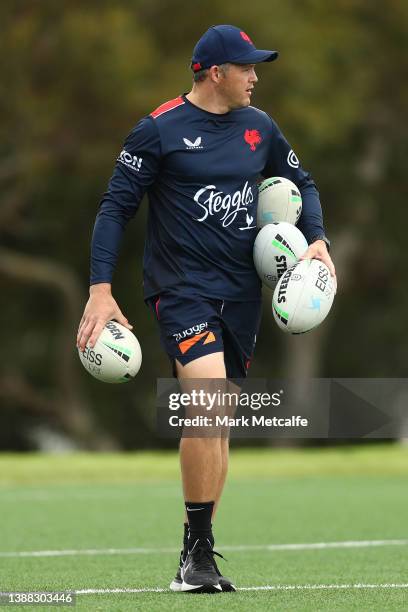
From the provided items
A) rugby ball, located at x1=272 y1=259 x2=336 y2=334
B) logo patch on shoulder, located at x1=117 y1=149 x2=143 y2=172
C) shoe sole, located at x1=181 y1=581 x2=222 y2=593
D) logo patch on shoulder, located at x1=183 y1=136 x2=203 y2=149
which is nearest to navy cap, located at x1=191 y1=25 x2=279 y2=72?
logo patch on shoulder, located at x1=183 y1=136 x2=203 y2=149

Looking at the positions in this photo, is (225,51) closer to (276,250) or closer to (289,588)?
(276,250)

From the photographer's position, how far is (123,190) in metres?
6.18

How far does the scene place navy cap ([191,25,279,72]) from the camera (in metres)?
6.19

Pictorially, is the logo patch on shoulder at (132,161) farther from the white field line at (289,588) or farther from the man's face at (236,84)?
the white field line at (289,588)

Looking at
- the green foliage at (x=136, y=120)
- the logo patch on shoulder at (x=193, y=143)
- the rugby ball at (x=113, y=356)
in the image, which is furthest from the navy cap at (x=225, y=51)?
the green foliage at (x=136, y=120)

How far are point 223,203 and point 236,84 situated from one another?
50 cm

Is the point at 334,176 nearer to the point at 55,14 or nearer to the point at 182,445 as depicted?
the point at 55,14

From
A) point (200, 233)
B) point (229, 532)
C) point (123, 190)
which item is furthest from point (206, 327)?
point (229, 532)

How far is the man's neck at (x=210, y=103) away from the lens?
628cm

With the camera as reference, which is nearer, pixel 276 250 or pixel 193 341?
pixel 193 341

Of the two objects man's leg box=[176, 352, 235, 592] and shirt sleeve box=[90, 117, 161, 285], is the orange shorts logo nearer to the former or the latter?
man's leg box=[176, 352, 235, 592]

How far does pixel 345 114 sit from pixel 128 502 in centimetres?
1372

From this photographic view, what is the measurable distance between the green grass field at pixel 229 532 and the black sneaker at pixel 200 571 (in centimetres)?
13

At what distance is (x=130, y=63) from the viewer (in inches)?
853
